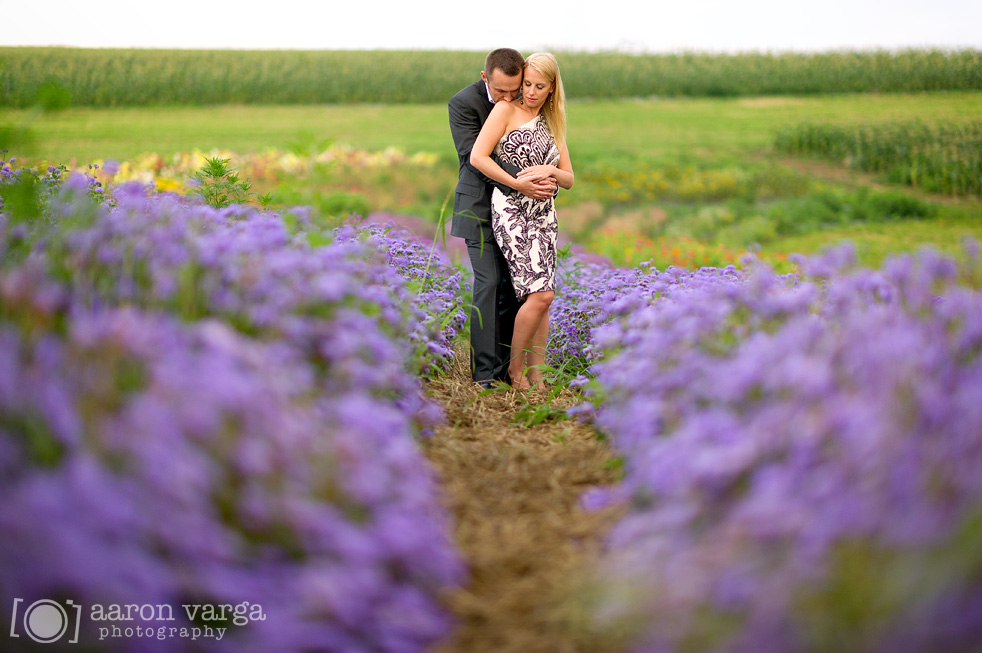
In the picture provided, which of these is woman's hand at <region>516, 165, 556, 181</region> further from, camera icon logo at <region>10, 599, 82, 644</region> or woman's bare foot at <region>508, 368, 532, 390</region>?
camera icon logo at <region>10, 599, 82, 644</region>

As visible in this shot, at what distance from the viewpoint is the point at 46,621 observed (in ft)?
4.32

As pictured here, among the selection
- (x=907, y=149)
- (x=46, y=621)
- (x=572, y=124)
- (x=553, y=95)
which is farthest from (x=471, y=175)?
(x=907, y=149)

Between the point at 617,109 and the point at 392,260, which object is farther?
the point at 617,109

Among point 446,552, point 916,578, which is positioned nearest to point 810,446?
point 916,578

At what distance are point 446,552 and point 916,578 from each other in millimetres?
987

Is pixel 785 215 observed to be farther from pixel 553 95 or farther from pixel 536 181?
pixel 536 181

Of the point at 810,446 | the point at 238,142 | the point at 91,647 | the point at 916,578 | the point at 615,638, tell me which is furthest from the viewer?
the point at 238,142

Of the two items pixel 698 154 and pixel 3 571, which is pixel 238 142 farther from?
pixel 3 571

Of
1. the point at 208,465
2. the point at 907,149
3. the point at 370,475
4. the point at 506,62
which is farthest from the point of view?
the point at 907,149

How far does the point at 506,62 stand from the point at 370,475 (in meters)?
2.81

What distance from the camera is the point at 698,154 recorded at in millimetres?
11695

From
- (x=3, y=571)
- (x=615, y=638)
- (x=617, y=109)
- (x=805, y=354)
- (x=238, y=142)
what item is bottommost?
(x=615, y=638)

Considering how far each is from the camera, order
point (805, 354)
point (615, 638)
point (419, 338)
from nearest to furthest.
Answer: point (615, 638) < point (805, 354) < point (419, 338)

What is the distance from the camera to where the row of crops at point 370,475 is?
3.81ft
